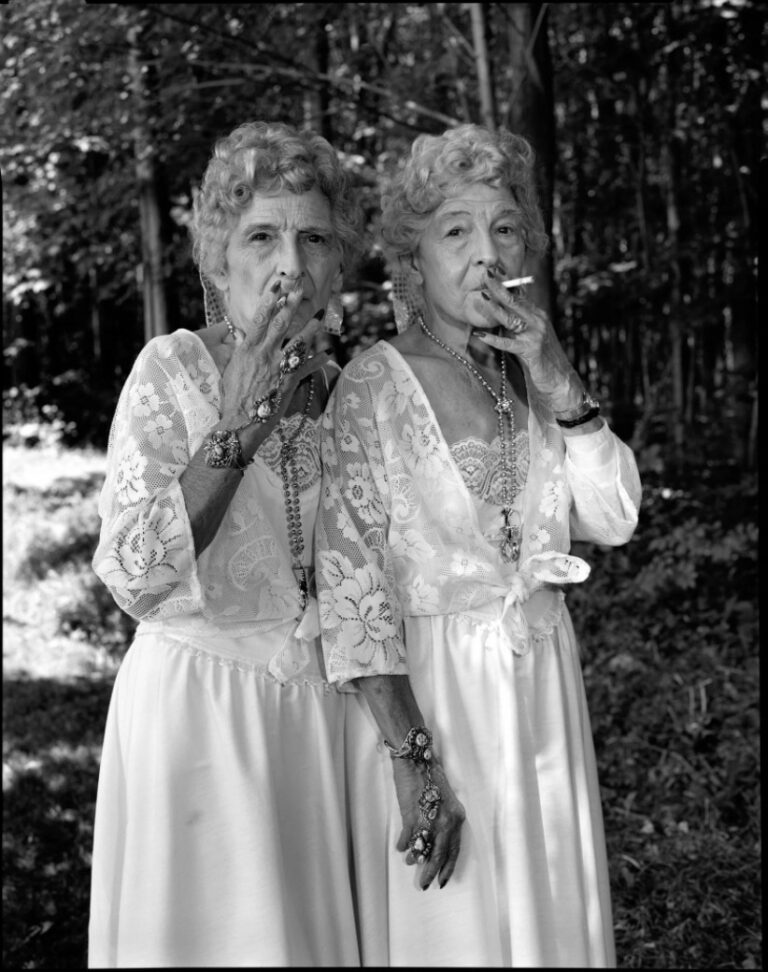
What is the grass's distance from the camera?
157 inches

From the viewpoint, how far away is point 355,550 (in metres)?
2.13

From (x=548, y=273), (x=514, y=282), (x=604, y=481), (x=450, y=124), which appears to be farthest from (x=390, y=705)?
(x=450, y=124)

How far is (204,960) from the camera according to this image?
6.53 feet

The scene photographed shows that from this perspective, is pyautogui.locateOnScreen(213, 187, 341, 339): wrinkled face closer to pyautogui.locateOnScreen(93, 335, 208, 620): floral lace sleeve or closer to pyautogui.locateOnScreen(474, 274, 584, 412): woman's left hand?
pyautogui.locateOnScreen(93, 335, 208, 620): floral lace sleeve

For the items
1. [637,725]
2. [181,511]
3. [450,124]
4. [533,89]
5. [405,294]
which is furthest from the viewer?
[450,124]

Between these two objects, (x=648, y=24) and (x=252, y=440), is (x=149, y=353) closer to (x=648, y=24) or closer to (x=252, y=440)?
(x=252, y=440)

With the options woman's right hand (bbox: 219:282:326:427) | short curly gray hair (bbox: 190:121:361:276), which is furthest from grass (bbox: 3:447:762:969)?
short curly gray hair (bbox: 190:121:361:276)

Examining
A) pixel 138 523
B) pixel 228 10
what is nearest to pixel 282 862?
pixel 138 523

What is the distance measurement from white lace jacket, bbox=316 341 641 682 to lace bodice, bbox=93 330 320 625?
0.09 metres

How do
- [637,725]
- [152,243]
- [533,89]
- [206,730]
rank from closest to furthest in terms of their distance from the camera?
[206,730] → [533,89] → [637,725] → [152,243]

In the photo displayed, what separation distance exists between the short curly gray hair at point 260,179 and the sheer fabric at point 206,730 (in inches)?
9.6

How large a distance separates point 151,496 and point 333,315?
62cm

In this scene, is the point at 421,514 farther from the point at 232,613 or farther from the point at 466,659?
A: the point at 232,613

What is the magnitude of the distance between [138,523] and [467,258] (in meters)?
0.89
